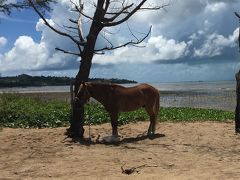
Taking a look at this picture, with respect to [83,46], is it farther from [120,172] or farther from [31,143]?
[120,172]

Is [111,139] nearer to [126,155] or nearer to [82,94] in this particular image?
[82,94]

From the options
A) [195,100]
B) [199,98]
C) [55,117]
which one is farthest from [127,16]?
[199,98]

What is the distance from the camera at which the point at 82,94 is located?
13.9 meters

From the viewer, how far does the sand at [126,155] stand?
10.3 metres

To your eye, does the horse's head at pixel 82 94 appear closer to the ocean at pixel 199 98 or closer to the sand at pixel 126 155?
the sand at pixel 126 155

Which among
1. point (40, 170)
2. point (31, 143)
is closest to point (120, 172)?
point (40, 170)

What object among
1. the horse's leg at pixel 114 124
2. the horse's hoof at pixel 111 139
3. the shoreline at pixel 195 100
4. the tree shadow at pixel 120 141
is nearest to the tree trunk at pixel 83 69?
the tree shadow at pixel 120 141

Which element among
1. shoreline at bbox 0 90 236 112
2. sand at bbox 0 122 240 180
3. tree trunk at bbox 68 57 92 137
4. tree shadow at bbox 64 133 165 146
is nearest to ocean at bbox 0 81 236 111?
shoreline at bbox 0 90 236 112

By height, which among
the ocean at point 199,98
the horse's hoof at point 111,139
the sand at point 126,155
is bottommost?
the ocean at point 199,98

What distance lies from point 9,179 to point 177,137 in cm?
599

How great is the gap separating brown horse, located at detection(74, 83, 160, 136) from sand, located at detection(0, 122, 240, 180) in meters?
0.80

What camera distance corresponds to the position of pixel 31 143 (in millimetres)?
13602

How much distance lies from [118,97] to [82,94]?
1.19 meters

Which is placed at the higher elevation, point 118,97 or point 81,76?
point 81,76
